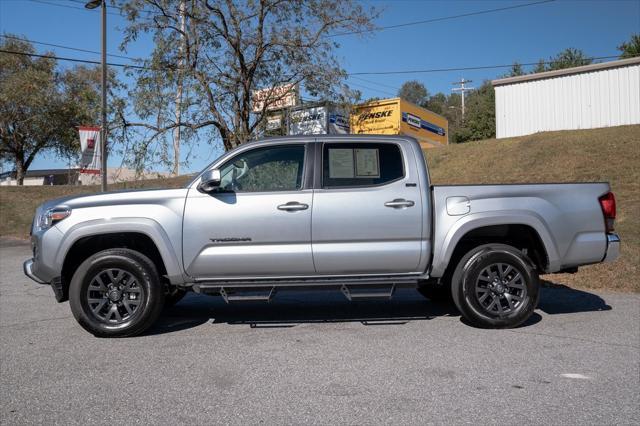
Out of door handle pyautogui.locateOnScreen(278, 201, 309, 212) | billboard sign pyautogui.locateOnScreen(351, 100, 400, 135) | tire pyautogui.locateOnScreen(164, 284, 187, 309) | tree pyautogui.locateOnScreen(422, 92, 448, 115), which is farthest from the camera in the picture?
tree pyautogui.locateOnScreen(422, 92, 448, 115)

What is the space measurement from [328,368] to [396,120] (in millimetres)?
15212

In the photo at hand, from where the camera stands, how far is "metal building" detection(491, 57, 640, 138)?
2086cm

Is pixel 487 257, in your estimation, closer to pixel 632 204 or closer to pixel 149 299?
pixel 149 299

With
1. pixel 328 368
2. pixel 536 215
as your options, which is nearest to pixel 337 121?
pixel 536 215

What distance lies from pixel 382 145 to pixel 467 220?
4.02 ft

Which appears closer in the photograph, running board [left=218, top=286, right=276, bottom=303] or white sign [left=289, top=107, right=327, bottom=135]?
running board [left=218, top=286, right=276, bottom=303]

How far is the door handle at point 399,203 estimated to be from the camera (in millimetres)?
5812

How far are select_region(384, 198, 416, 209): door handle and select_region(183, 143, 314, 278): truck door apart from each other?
0.82m

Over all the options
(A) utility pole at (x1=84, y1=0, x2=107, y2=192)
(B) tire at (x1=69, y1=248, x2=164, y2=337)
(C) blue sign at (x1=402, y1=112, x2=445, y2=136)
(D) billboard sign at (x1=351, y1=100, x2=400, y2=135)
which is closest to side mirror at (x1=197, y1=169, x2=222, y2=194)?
(B) tire at (x1=69, y1=248, x2=164, y2=337)

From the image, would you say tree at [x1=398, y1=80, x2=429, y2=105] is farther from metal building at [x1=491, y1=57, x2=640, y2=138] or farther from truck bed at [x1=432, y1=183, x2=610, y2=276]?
truck bed at [x1=432, y1=183, x2=610, y2=276]

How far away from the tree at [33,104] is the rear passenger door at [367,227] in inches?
1025

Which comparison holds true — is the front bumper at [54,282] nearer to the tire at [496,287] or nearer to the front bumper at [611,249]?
the tire at [496,287]

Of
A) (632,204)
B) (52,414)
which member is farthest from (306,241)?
(632,204)

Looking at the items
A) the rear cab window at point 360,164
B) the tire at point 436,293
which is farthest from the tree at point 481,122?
the rear cab window at point 360,164
